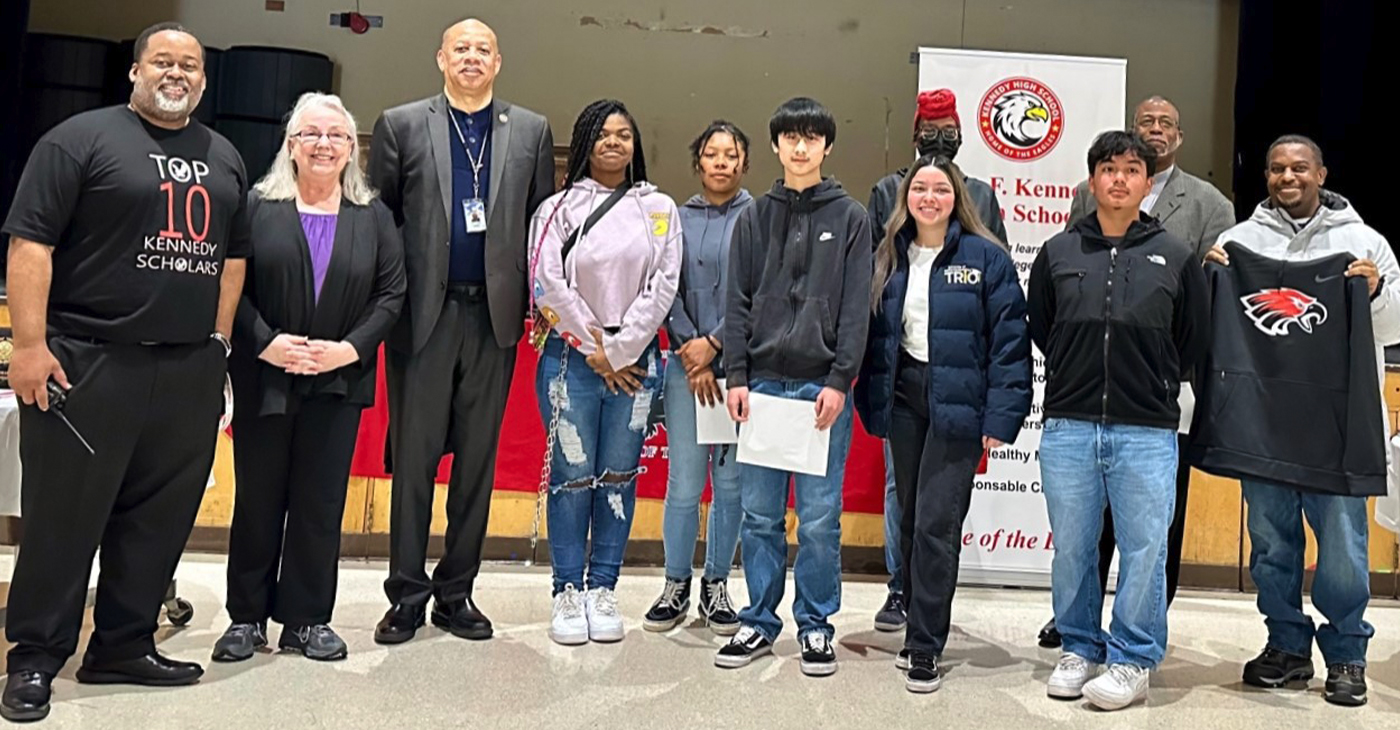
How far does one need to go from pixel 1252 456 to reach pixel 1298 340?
0.34m

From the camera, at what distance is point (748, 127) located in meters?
7.28

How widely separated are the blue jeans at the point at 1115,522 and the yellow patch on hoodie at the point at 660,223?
47.5 inches

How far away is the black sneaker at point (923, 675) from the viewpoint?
304 cm

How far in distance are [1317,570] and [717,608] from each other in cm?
172

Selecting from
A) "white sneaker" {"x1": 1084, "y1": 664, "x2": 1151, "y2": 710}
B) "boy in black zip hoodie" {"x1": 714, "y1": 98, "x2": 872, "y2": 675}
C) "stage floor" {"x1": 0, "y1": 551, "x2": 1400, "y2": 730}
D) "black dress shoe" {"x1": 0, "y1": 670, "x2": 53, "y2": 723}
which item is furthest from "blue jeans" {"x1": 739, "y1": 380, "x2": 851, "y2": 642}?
"black dress shoe" {"x1": 0, "y1": 670, "x2": 53, "y2": 723}

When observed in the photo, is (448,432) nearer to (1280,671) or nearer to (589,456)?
(589,456)

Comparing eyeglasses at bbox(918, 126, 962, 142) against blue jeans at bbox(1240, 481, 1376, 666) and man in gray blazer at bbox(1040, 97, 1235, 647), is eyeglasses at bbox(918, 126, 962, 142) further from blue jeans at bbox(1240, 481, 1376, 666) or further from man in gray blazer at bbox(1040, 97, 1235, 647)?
blue jeans at bbox(1240, 481, 1376, 666)

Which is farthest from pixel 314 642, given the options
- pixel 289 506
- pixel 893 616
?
pixel 893 616

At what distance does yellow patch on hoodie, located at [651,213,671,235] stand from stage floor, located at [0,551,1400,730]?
3.99 feet

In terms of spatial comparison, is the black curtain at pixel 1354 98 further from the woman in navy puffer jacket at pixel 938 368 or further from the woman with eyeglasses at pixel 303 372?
the woman with eyeglasses at pixel 303 372

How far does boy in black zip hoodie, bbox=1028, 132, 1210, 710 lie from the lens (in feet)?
9.59

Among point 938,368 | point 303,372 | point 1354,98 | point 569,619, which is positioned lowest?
point 569,619

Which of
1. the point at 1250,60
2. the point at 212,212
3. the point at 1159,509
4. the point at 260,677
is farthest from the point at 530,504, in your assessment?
the point at 1250,60

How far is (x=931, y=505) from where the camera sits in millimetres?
3080
